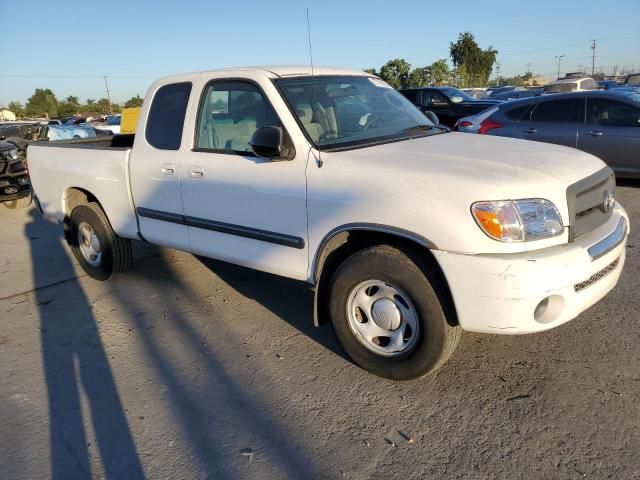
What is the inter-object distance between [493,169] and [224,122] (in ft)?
6.50

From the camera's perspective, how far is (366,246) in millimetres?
3164

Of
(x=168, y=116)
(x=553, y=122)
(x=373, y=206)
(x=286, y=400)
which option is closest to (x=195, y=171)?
(x=168, y=116)

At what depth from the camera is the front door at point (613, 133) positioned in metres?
7.28

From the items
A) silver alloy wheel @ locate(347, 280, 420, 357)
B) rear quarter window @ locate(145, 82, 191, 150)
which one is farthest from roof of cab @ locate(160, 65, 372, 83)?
silver alloy wheel @ locate(347, 280, 420, 357)

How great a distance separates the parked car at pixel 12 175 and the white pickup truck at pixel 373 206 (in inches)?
218

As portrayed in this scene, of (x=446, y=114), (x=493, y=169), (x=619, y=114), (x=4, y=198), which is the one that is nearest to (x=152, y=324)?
(x=493, y=169)

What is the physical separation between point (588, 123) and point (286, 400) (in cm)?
678

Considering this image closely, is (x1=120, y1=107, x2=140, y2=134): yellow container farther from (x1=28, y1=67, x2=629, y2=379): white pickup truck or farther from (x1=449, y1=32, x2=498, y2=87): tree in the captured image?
(x1=449, y1=32, x2=498, y2=87): tree

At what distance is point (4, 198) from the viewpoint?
883 cm

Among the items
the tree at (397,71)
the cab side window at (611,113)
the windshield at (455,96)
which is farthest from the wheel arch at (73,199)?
the tree at (397,71)

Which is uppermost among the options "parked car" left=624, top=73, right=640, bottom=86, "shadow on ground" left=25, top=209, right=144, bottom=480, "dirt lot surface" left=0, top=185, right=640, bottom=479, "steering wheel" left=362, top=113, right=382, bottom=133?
A: "steering wheel" left=362, top=113, right=382, bottom=133

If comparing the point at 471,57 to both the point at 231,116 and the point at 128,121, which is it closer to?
the point at 128,121

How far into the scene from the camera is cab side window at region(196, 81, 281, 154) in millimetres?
3584

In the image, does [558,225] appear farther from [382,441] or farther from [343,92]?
[343,92]
